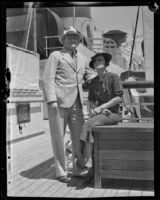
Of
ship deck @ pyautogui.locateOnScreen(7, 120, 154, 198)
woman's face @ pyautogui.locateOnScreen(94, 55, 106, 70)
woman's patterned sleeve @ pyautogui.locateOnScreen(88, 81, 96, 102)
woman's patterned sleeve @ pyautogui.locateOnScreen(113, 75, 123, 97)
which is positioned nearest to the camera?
ship deck @ pyautogui.locateOnScreen(7, 120, 154, 198)

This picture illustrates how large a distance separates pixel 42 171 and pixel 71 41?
139 centimetres

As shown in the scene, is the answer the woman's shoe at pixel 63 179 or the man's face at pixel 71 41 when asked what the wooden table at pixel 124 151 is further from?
the man's face at pixel 71 41

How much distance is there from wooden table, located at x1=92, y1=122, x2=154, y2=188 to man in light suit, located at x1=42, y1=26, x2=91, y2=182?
224 mm

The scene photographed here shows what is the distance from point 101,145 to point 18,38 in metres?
1.38

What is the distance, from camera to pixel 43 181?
3.98 m

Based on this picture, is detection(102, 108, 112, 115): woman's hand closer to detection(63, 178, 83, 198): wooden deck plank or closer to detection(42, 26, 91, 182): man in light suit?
detection(42, 26, 91, 182): man in light suit

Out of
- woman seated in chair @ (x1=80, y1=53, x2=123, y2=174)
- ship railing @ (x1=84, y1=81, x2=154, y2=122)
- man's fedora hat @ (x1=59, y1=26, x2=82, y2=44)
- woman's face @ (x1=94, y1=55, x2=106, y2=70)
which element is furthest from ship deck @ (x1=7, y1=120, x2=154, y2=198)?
man's fedora hat @ (x1=59, y1=26, x2=82, y2=44)

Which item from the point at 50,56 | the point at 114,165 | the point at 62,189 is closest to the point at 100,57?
the point at 50,56

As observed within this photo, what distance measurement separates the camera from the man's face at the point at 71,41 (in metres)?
3.96

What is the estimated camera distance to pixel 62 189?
154 inches

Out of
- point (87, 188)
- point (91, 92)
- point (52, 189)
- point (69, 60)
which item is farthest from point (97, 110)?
point (52, 189)

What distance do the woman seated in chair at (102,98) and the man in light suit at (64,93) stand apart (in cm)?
11

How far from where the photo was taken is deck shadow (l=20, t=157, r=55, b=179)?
13.2ft

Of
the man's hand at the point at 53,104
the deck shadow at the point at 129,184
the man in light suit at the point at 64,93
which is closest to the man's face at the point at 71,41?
the man in light suit at the point at 64,93
